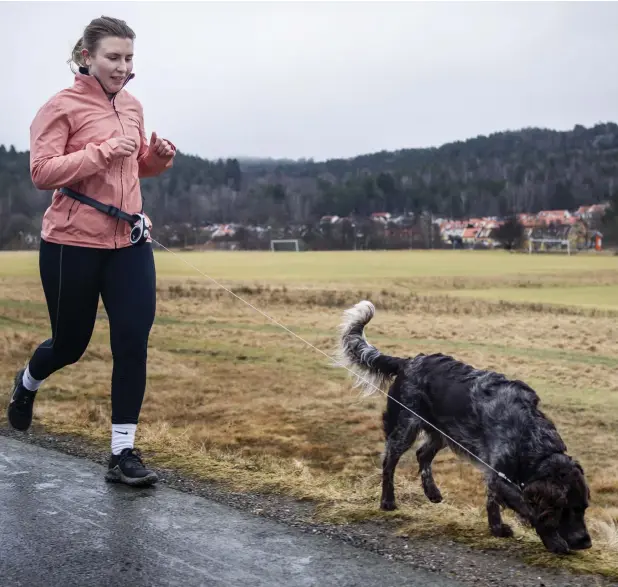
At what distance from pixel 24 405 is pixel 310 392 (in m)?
6.25

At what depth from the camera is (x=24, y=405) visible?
5.01 meters

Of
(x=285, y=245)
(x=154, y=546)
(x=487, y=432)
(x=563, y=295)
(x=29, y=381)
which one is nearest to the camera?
(x=154, y=546)

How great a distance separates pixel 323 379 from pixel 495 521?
8240 millimetres

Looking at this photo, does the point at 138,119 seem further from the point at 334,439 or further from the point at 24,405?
the point at 334,439

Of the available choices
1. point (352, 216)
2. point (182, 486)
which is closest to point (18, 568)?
point (182, 486)

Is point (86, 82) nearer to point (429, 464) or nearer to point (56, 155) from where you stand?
point (56, 155)

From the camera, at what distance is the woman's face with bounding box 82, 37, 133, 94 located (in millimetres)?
4109

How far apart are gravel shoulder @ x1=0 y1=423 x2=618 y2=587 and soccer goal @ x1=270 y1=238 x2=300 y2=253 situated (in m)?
40.9

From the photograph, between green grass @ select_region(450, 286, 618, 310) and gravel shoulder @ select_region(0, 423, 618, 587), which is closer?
gravel shoulder @ select_region(0, 423, 618, 587)

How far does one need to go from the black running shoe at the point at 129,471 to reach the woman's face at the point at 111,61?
1984mm

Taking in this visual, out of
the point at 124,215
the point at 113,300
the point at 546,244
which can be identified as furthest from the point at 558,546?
the point at 546,244

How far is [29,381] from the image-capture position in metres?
4.86

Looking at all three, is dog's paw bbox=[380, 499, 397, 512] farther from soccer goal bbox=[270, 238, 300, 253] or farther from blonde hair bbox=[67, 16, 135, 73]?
soccer goal bbox=[270, 238, 300, 253]

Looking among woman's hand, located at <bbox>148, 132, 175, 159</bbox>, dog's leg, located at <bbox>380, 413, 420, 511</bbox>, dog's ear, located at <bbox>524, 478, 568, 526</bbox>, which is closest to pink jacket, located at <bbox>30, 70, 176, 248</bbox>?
woman's hand, located at <bbox>148, 132, 175, 159</bbox>
